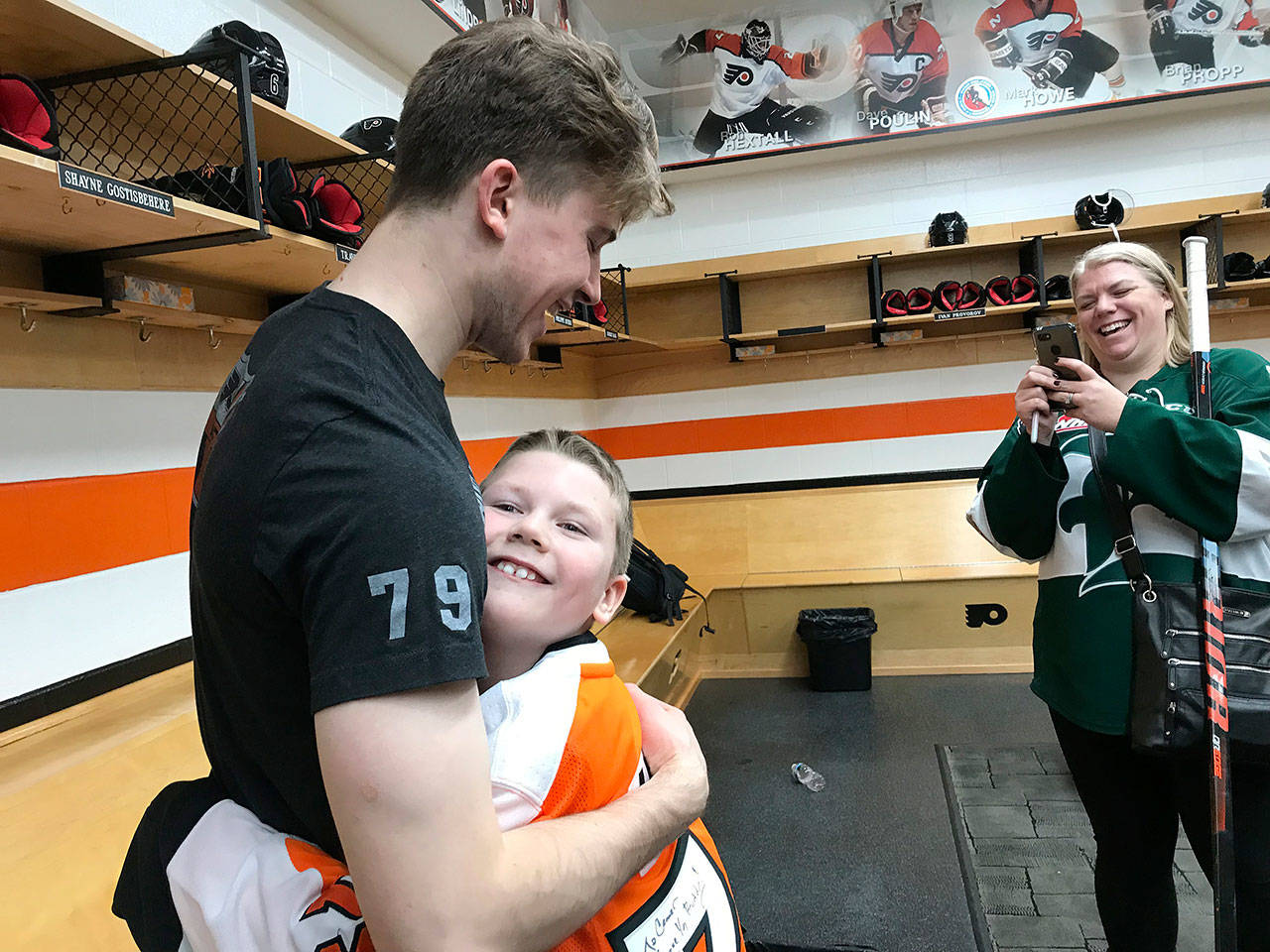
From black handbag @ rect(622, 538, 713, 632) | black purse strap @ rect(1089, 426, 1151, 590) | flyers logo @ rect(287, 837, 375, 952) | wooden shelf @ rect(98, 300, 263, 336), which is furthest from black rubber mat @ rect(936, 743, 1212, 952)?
wooden shelf @ rect(98, 300, 263, 336)

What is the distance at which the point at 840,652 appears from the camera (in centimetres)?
435

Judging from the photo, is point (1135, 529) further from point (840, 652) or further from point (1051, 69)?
point (1051, 69)

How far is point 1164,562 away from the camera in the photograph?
5.23ft

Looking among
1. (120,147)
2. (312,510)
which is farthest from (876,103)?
(312,510)

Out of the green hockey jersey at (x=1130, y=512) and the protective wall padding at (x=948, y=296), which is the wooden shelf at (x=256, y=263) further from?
the protective wall padding at (x=948, y=296)

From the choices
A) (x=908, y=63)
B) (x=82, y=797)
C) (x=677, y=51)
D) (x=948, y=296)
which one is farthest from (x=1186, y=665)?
(x=677, y=51)

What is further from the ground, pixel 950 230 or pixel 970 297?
pixel 950 230

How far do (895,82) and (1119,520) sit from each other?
3.99m

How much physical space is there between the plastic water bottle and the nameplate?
2.91 metres

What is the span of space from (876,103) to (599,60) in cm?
469

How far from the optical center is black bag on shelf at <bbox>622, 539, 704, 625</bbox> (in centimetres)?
421

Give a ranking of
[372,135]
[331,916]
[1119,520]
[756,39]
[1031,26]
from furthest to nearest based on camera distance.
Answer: [756,39] → [1031,26] → [372,135] → [1119,520] → [331,916]

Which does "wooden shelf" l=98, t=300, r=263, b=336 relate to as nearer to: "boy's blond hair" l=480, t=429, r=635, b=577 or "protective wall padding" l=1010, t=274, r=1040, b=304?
"boy's blond hair" l=480, t=429, r=635, b=577

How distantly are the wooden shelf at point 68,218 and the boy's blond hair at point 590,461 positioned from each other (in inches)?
36.4
